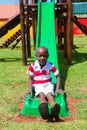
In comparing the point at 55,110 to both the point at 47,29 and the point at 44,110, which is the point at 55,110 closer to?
the point at 44,110

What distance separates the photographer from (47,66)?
611 centimetres

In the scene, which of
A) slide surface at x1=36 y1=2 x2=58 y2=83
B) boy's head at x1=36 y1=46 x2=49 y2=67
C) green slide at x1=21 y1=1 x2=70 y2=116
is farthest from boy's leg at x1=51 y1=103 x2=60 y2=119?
slide surface at x1=36 y1=2 x2=58 y2=83

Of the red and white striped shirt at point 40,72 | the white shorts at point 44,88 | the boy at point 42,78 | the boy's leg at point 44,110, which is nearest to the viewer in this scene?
the boy's leg at point 44,110

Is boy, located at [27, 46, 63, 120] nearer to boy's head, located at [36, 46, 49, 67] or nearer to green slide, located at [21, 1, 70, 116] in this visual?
boy's head, located at [36, 46, 49, 67]

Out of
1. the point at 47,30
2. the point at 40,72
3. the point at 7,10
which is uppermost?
the point at 40,72

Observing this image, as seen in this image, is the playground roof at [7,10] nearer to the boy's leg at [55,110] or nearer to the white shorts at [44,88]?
the white shorts at [44,88]

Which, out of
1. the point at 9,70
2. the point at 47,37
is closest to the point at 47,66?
the point at 47,37

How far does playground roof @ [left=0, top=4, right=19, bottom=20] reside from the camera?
1301 inches

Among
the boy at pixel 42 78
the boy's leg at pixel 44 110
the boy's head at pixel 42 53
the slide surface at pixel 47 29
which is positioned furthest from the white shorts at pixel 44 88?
the slide surface at pixel 47 29

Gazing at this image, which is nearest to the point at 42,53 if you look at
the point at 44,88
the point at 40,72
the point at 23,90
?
the point at 40,72

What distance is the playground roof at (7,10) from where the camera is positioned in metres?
33.1

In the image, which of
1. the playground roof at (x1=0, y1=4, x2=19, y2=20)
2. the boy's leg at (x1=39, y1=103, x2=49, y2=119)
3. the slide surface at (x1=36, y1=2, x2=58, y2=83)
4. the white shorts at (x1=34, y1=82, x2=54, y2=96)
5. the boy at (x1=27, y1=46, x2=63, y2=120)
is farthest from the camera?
A: the playground roof at (x1=0, y1=4, x2=19, y2=20)

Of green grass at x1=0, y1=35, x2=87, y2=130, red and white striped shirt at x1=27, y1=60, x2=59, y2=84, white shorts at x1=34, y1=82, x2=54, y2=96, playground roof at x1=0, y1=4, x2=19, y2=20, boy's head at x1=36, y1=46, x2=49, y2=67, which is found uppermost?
boy's head at x1=36, y1=46, x2=49, y2=67

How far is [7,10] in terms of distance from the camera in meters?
Result: 34.5
